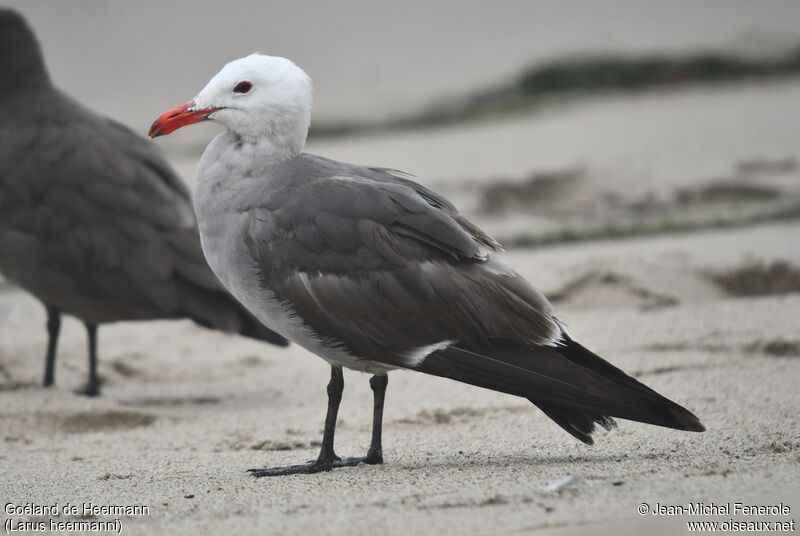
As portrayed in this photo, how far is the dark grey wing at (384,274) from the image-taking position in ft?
12.8

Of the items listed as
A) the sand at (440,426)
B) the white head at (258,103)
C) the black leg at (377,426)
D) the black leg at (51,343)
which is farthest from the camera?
the black leg at (51,343)

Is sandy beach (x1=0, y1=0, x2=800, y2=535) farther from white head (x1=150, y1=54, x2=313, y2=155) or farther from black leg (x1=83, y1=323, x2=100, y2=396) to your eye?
white head (x1=150, y1=54, x2=313, y2=155)

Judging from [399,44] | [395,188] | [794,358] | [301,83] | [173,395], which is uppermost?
[399,44]

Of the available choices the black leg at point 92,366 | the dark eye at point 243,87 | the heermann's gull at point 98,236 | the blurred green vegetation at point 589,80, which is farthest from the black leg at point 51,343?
the blurred green vegetation at point 589,80

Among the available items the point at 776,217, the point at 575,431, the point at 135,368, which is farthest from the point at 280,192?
the point at 776,217

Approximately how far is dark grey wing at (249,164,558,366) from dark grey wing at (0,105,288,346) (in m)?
1.88

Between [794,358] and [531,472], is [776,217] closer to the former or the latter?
[794,358]

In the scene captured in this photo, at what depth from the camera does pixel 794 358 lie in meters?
5.01

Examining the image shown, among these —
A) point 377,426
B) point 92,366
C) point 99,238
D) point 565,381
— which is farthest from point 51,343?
point 565,381

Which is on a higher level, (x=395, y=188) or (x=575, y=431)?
(x=395, y=188)

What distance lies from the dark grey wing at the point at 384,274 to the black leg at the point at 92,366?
210 centimetres

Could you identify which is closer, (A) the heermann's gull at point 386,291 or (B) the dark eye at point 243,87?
(A) the heermann's gull at point 386,291

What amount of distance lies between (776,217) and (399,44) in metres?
7.52

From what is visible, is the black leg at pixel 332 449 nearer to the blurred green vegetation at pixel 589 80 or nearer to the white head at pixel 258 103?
the white head at pixel 258 103
